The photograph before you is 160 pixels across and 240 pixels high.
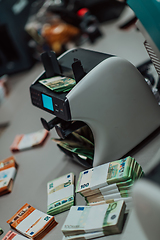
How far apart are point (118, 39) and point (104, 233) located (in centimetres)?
242

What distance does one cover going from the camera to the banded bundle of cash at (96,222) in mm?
1280

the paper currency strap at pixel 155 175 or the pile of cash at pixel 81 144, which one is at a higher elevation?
the paper currency strap at pixel 155 175

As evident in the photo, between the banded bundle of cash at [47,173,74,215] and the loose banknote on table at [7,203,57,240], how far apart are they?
0.07 meters

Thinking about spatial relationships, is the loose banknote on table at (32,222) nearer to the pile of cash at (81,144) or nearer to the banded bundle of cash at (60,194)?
the banded bundle of cash at (60,194)

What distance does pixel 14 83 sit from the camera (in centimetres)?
344

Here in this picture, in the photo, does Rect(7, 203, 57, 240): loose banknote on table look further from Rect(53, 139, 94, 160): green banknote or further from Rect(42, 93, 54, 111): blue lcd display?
Rect(42, 93, 54, 111): blue lcd display

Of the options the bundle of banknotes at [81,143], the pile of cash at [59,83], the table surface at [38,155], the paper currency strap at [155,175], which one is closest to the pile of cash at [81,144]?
the bundle of banknotes at [81,143]

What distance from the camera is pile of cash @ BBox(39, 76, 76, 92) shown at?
157cm

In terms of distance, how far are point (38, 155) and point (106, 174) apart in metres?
0.81

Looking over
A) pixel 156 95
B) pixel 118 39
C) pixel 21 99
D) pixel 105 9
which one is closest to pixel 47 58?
pixel 156 95

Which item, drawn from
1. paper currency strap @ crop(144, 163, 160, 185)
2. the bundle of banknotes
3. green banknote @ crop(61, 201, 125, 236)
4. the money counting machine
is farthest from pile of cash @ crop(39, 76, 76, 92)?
paper currency strap @ crop(144, 163, 160, 185)

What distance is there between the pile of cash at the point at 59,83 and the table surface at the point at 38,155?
56 cm

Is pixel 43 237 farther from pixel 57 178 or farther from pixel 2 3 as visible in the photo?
pixel 2 3

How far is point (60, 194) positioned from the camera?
5.43ft
